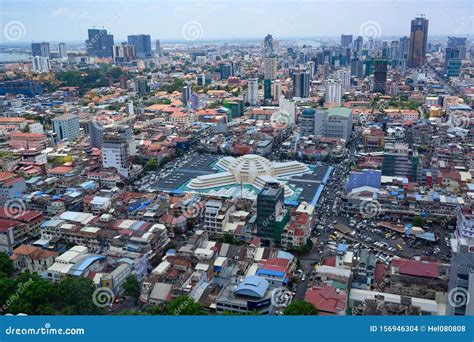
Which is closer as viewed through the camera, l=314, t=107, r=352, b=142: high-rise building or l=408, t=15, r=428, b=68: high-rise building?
l=314, t=107, r=352, b=142: high-rise building

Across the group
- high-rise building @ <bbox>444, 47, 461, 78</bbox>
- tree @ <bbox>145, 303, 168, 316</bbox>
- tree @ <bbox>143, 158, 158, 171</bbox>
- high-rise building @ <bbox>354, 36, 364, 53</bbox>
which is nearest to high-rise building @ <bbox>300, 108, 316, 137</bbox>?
tree @ <bbox>143, 158, 158, 171</bbox>

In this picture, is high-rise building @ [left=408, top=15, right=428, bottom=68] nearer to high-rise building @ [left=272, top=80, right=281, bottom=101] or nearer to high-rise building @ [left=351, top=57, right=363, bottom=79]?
high-rise building @ [left=351, top=57, right=363, bottom=79]

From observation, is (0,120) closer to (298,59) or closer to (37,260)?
(37,260)

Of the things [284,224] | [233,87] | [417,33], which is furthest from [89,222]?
[417,33]

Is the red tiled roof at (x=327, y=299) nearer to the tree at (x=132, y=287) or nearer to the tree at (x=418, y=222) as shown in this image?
the tree at (x=132, y=287)

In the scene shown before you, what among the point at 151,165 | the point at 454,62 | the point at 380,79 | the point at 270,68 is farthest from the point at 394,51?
the point at 151,165
